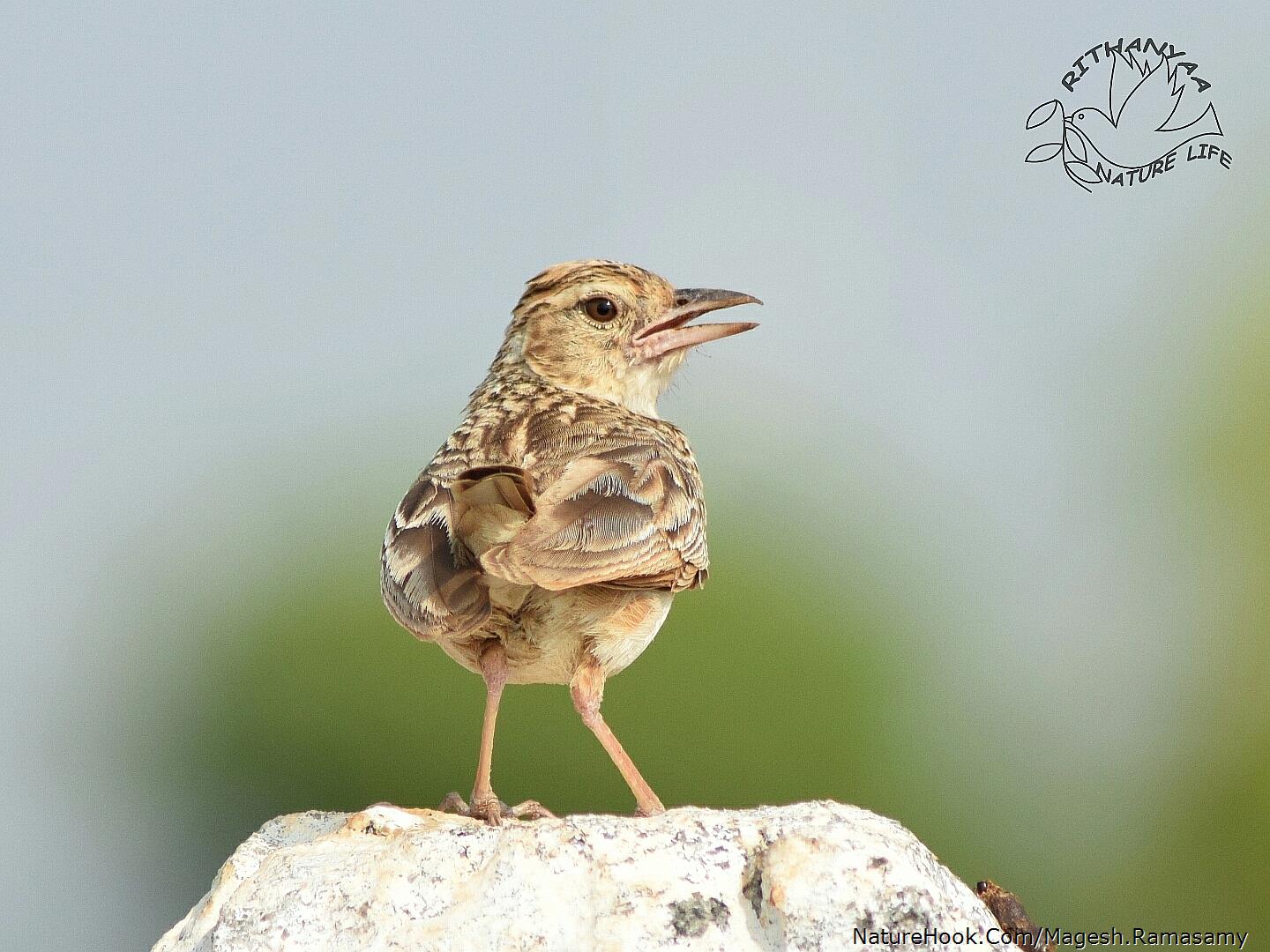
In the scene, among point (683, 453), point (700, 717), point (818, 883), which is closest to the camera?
point (818, 883)

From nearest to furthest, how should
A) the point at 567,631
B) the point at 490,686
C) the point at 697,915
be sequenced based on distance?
1. the point at 697,915
2. the point at 567,631
3. the point at 490,686

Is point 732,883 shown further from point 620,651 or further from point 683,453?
point 683,453

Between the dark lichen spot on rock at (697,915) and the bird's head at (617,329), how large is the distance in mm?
4447

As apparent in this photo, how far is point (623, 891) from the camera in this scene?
4570 mm

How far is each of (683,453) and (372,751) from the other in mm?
5169

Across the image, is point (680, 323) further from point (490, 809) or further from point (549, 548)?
point (490, 809)

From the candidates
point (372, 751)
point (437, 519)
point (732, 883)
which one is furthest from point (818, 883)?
point (372, 751)

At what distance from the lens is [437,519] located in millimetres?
6664

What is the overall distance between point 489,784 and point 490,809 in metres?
0.39

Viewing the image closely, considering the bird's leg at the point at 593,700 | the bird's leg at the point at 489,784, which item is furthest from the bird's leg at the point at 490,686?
the bird's leg at the point at 593,700

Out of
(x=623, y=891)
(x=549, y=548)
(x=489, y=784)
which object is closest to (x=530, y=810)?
(x=489, y=784)

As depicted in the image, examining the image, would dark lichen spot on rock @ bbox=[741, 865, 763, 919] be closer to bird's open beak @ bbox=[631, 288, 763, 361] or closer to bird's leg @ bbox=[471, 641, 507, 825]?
bird's leg @ bbox=[471, 641, 507, 825]

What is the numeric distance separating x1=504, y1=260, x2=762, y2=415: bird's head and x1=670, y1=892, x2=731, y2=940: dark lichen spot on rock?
4.45 m

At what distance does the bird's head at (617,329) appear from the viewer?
867 cm
